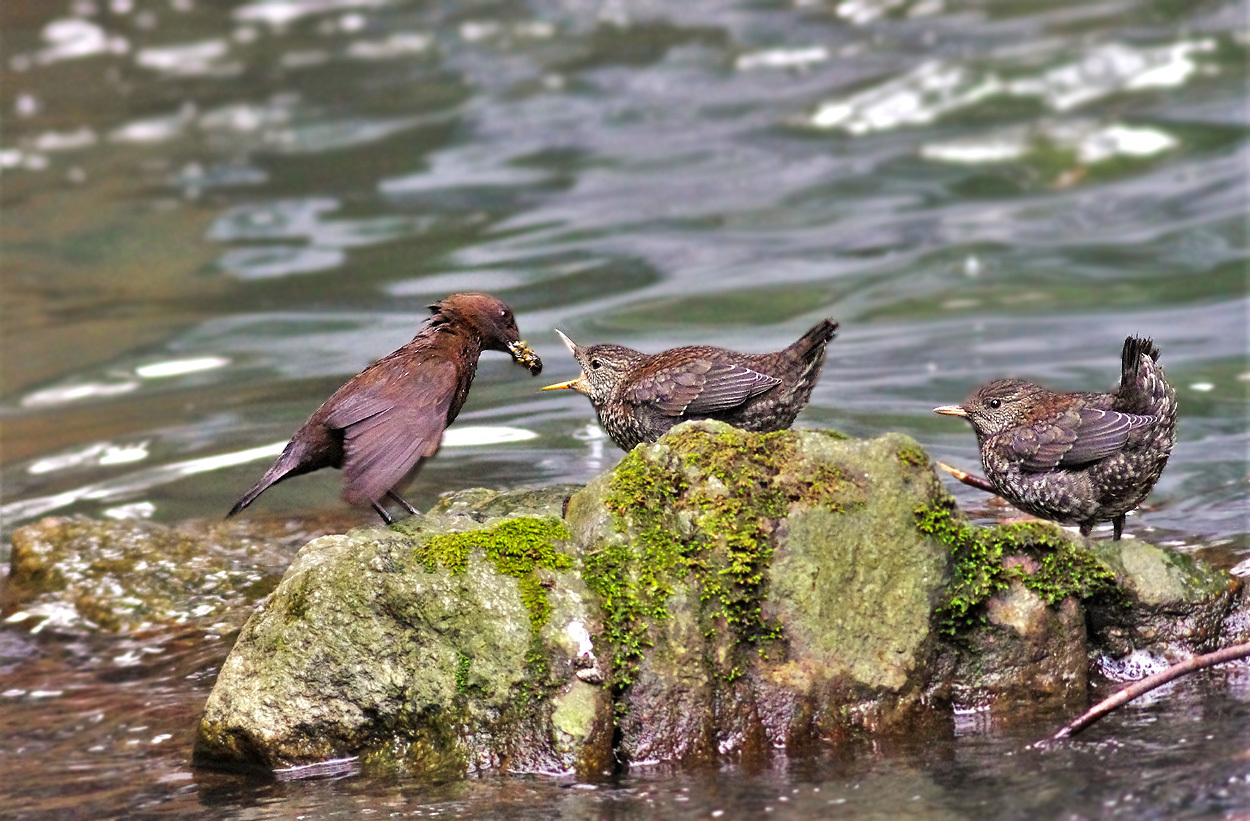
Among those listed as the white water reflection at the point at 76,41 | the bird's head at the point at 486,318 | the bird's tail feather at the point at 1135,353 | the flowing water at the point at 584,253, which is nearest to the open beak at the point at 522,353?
the bird's head at the point at 486,318

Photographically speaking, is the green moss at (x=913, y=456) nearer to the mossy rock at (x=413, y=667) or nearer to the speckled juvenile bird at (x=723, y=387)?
the speckled juvenile bird at (x=723, y=387)

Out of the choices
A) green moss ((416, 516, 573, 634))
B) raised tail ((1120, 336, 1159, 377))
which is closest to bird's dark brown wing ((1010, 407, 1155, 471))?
raised tail ((1120, 336, 1159, 377))

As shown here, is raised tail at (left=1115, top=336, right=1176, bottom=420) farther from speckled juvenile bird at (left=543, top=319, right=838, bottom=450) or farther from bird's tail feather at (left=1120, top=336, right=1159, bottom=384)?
speckled juvenile bird at (left=543, top=319, right=838, bottom=450)

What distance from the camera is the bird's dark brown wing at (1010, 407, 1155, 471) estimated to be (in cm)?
623

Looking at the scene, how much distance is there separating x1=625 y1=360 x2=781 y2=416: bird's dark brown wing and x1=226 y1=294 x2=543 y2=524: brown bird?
86 cm

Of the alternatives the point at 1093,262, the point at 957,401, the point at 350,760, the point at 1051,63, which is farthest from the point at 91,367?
the point at 1051,63

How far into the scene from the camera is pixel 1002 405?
22.0 ft

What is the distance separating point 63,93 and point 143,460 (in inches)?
434

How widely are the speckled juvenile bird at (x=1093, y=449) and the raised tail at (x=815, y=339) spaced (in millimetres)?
840

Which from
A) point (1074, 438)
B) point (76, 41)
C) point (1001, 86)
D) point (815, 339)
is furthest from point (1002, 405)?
point (76, 41)

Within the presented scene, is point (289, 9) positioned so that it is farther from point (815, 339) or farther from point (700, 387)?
point (815, 339)

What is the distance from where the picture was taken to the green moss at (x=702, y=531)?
5.33 m

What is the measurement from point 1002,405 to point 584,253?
25.2 ft

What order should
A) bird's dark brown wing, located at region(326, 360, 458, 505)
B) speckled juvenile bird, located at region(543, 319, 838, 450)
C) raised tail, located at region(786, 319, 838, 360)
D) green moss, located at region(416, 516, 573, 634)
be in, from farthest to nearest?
speckled juvenile bird, located at region(543, 319, 838, 450), raised tail, located at region(786, 319, 838, 360), bird's dark brown wing, located at region(326, 360, 458, 505), green moss, located at region(416, 516, 573, 634)
